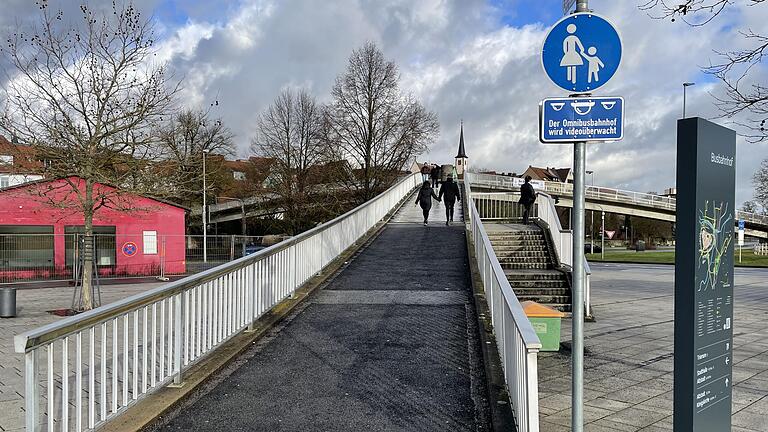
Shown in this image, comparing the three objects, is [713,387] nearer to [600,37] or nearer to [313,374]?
[600,37]

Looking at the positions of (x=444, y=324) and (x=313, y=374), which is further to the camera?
(x=444, y=324)

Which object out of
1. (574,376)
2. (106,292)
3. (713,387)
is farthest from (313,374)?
(106,292)

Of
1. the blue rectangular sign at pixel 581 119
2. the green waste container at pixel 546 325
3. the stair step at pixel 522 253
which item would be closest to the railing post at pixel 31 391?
the blue rectangular sign at pixel 581 119

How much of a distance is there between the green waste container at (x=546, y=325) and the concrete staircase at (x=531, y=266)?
386 cm

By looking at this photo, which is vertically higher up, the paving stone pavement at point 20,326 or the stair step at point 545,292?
the stair step at point 545,292

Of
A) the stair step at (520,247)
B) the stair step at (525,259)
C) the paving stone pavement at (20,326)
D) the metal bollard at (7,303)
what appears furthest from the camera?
the stair step at (520,247)

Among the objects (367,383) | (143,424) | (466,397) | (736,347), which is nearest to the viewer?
(143,424)

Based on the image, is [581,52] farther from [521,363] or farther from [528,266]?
[528,266]

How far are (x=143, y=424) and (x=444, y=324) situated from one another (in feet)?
14.4

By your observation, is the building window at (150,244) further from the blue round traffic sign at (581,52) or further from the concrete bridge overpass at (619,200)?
the concrete bridge overpass at (619,200)

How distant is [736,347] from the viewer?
368 inches

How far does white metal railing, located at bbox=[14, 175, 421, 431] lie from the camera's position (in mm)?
3648

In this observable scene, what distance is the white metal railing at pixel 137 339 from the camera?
3.65 m

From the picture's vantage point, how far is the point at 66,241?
21.0 metres
